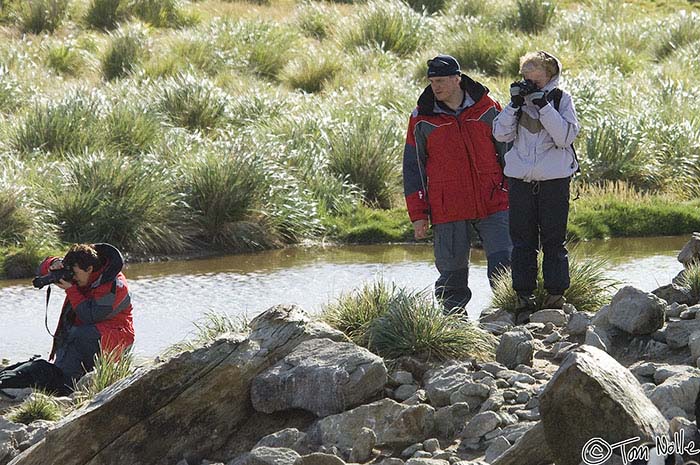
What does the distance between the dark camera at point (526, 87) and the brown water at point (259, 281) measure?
7.20 feet

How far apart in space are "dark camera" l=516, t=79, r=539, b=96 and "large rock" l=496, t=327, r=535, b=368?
1.43m

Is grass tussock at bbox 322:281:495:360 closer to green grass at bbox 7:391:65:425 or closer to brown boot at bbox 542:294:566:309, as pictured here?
brown boot at bbox 542:294:566:309

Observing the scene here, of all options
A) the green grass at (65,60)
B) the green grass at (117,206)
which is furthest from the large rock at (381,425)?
the green grass at (65,60)

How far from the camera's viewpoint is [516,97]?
7.17m

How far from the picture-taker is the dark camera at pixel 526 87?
23.5 feet

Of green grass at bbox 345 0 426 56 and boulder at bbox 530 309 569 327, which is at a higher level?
green grass at bbox 345 0 426 56

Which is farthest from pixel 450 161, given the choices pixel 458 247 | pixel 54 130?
pixel 54 130

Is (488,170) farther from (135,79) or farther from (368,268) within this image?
(135,79)

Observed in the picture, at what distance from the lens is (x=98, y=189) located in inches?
511

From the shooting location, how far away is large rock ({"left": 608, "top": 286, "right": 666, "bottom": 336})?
6.56 metres

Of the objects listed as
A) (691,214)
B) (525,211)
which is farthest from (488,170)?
(691,214)

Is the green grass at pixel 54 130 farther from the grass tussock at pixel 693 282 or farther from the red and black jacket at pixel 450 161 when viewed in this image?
the grass tussock at pixel 693 282

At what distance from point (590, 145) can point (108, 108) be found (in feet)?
18.3

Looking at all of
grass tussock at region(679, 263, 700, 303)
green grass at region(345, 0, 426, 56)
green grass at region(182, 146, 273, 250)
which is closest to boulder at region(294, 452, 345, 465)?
grass tussock at region(679, 263, 700, 303)
